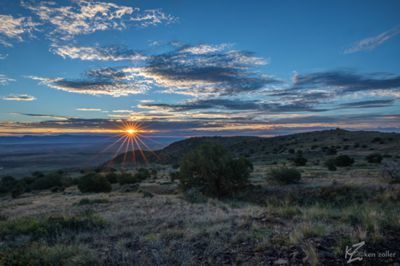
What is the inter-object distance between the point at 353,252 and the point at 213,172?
16.8m

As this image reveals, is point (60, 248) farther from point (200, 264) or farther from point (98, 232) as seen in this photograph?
point (200, 264)

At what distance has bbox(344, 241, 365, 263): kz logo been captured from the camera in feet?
17.0

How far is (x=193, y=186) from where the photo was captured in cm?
2231

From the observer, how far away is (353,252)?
17.8ft

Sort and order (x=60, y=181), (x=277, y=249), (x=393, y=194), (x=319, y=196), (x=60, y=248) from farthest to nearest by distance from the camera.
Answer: (x=60, y=181) < (x=319, y=196) < (x=393, y=194) < (x=60, y=248) < (x=277, y=249)

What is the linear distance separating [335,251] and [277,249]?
1.14 m

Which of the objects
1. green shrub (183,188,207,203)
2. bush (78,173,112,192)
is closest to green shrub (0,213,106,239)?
green shrub (183,188,207,203)

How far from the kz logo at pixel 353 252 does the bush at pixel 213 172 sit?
16.1 metres

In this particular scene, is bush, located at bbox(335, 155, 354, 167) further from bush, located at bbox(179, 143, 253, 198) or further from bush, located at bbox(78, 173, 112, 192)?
bush, located at bbox(78, 173, 112, 192)

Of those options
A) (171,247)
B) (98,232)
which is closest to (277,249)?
(171,247)

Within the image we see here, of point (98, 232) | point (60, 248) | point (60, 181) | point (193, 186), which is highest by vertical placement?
point (60, 248)

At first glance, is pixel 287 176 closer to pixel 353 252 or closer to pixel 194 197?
pixel 194 197

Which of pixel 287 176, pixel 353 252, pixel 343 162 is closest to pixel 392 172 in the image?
pixel 287 176

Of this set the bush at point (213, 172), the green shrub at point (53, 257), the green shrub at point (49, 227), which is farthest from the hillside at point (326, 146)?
the green shrub at point (53, 257)
